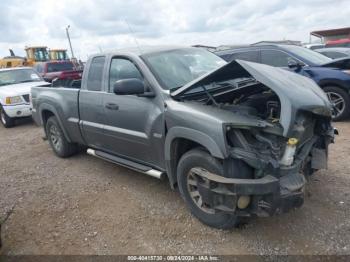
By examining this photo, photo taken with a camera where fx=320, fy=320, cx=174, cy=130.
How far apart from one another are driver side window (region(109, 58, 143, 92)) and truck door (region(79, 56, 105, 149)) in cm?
21

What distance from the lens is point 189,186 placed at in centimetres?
333

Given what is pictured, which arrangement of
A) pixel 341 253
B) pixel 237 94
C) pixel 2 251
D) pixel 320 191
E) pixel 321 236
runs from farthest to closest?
pixel 320 191
pixel 237 94
pixel 2 251
pixel 321 236
pixel 341 253

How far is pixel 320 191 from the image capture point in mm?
3814

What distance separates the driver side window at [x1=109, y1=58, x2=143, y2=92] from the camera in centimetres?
399

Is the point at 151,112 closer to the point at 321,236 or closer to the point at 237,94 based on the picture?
the point at 237,94

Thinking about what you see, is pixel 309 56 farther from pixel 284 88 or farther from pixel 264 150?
pixel 264 150

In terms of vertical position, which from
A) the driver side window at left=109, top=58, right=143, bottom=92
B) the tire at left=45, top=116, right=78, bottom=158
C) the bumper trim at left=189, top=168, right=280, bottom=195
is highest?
the driver side window at left=109, top=58, right=143, bottom=92

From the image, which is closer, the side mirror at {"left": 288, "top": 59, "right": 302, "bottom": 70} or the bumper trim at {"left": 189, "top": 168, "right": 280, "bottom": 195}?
the bumper trim at {"left": 189, "top": 168, "right": 280, "bottom": 195}

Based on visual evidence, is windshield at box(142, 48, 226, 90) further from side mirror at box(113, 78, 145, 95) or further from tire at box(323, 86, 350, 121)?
tire at box(323, 86, 350, 121)

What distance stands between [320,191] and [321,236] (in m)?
0.91

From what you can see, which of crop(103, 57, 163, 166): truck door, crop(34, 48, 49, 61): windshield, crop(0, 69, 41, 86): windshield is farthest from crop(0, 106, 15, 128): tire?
crop(34, 48, 49, 61): windshield

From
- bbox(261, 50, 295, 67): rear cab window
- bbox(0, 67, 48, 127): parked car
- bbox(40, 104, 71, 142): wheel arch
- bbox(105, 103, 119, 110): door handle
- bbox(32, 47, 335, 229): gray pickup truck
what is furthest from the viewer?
bbox(0, 67, 48, 127): parked car

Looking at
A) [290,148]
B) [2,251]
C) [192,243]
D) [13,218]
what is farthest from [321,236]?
[13,218]

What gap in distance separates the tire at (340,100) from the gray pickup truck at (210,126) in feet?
11.0
